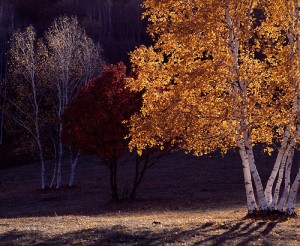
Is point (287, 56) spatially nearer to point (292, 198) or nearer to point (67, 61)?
point (292, 198)

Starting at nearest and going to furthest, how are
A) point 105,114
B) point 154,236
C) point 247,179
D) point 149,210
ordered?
point 154,236, point 247,179, point 149,210, point 105,114

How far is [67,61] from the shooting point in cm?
3994

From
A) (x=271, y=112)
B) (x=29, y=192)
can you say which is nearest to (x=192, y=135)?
(x=271, y=112)

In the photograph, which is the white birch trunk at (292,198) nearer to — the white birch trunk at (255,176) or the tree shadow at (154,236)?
the white birch trunk at (255,176)

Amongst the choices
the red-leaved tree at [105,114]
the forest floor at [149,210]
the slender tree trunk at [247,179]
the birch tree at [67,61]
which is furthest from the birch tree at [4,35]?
the slender tree trunk at [247,179]

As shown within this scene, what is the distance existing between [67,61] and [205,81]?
87.1 feet

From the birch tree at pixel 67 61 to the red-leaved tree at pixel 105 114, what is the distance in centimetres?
→ 970

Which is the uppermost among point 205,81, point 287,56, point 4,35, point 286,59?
point 4,35

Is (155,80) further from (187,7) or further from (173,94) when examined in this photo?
(187,7)

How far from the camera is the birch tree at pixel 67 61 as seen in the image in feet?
131

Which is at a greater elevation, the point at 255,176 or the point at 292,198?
the point at 255,176

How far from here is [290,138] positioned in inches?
669

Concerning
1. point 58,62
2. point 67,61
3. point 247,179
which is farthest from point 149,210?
point 58,62

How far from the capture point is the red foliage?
28.6 metres
